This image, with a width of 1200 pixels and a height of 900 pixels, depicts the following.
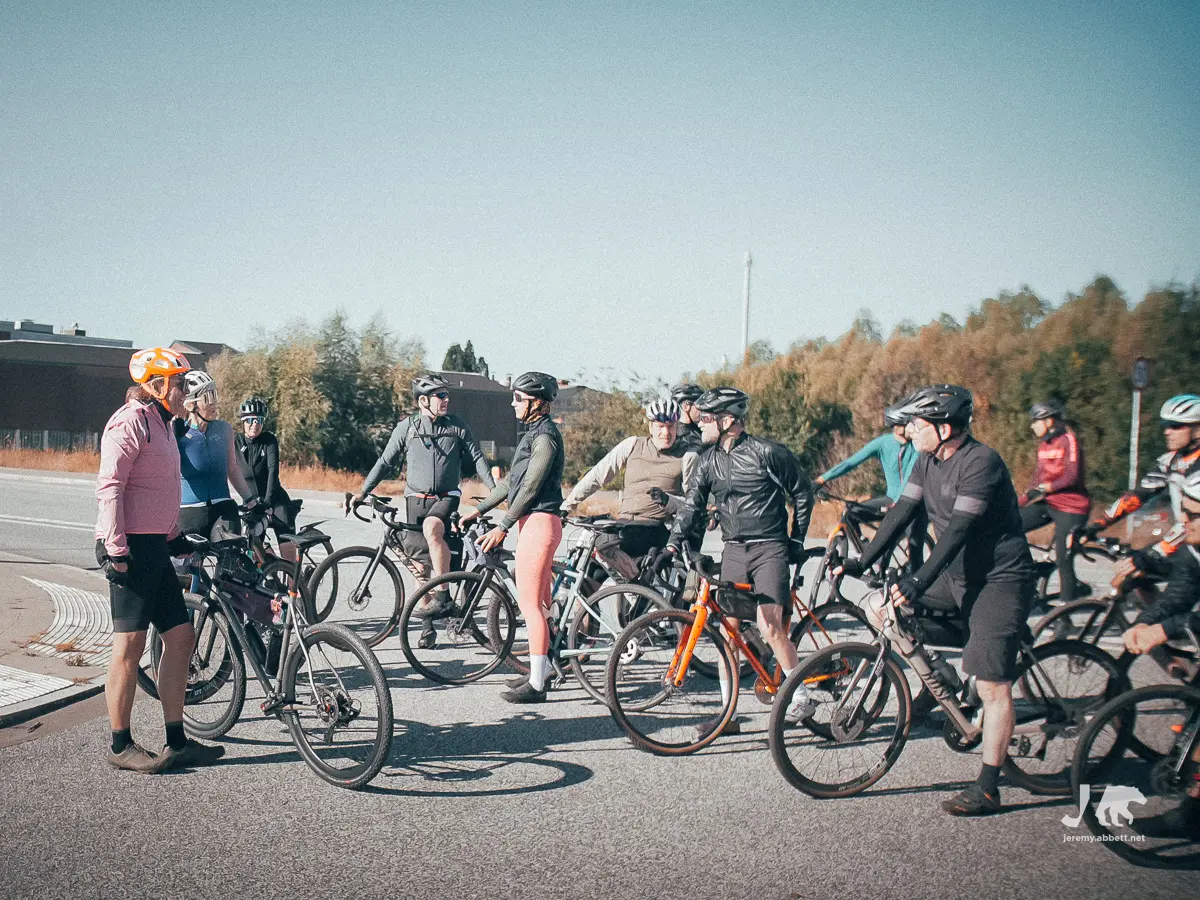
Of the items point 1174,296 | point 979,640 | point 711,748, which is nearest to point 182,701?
point 711,748

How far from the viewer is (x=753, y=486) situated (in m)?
5.59

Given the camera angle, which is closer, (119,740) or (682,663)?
(119,740)

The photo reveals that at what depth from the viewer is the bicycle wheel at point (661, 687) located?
5.23 m

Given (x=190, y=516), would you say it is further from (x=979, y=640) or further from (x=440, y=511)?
(x=979, y=640)

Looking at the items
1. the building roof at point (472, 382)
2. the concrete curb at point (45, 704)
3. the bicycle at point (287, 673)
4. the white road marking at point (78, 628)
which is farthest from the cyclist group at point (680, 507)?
the building roof at point (472, 382)

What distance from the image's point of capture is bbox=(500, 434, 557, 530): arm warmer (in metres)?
6.04

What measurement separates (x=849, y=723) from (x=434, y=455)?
4086 millimetres

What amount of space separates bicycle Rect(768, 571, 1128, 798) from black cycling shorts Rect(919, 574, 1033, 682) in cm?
27

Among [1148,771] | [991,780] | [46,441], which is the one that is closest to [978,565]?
[991,780]

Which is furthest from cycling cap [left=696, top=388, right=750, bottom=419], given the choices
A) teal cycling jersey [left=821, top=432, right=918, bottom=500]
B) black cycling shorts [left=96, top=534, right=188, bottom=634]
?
black cycling shorts [left=96, top=534, right=188, bottom=634]

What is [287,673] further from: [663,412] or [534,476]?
[663,412]

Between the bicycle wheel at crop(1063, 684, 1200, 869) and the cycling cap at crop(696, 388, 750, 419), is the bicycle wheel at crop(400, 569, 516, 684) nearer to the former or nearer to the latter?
the cycling cap at crop(696, 388, 750, 419)

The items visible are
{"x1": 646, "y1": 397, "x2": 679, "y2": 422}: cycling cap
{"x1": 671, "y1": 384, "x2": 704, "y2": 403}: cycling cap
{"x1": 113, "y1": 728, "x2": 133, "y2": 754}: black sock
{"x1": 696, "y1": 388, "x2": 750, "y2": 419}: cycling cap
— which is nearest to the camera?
{"x1": 113, "y1": 728, "x2": 133, "y2": 754}: black sock

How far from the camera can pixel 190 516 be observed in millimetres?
6684
